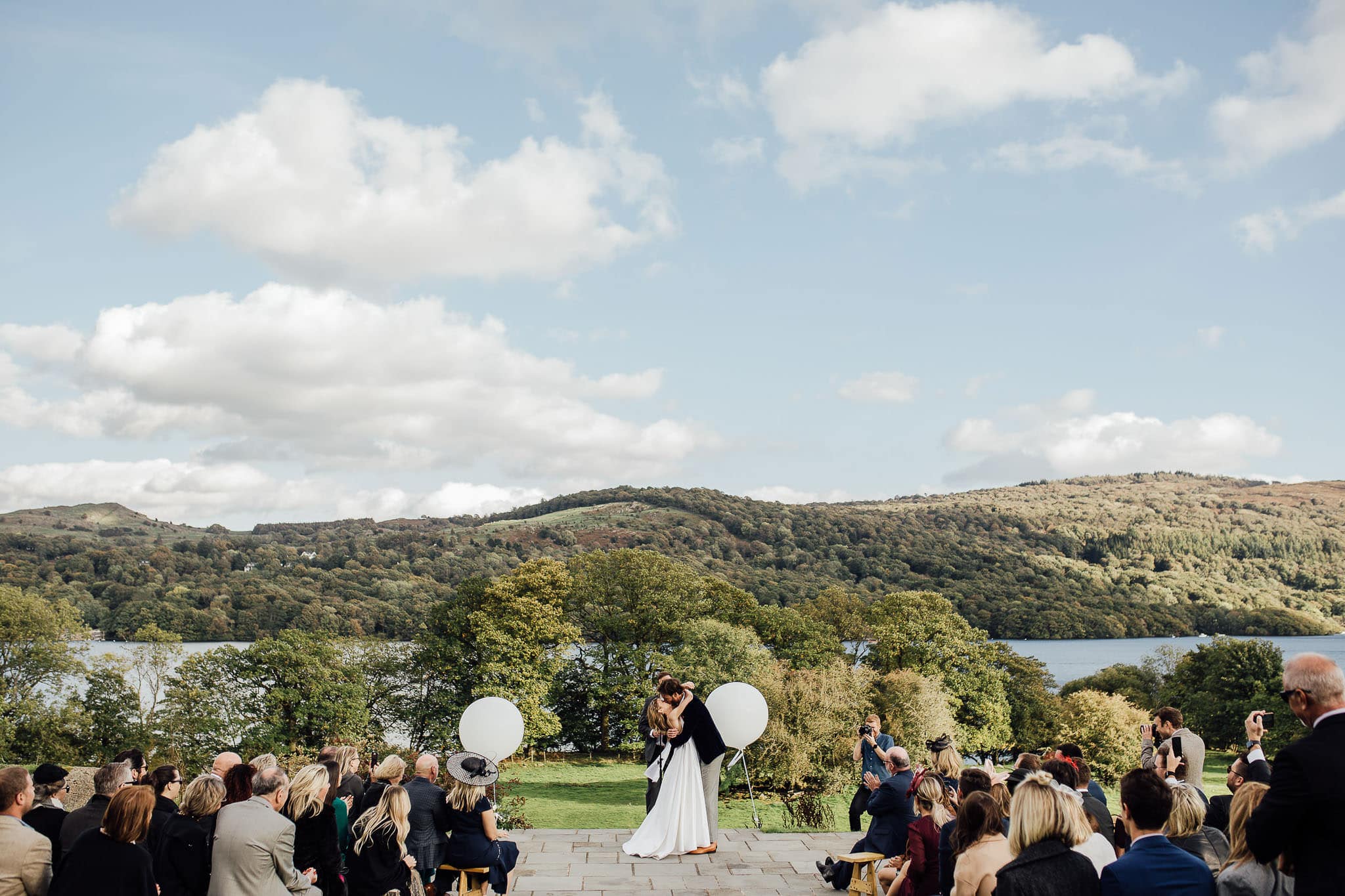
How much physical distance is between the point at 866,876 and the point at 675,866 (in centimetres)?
243

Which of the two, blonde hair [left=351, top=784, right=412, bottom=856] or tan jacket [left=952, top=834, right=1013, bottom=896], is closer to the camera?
tan jacket [left=952, top=834, right=1013, bottom=896]

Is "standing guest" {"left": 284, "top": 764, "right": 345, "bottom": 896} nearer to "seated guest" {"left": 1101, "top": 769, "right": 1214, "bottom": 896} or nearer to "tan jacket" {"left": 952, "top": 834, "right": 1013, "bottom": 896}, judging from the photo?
"tan jacket" {"left": 952, "top": 834, "right": 1013, "bottom": 896}

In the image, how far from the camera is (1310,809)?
330 cm

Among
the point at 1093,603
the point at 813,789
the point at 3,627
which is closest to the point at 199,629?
the point at 3,627

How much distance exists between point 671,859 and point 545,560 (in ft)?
90.5

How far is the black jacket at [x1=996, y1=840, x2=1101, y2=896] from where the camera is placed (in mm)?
3762

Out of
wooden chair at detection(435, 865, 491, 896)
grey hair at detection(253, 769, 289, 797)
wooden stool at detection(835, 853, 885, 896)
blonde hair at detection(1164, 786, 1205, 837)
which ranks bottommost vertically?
wooden stool at detection(835, 853, 885, 896)

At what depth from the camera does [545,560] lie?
120ft

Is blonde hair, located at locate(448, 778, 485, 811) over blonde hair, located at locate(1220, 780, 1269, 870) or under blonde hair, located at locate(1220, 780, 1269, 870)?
under

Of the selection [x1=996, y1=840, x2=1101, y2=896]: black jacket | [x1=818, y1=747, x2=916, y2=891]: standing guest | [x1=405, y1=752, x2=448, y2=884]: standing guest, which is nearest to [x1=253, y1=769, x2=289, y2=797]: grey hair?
[x1=405, y1=752, x2=448, y2=884]: standing guest

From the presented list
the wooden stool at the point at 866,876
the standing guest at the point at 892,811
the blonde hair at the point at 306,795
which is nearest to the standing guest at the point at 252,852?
the blonde hair at the point at 306,795

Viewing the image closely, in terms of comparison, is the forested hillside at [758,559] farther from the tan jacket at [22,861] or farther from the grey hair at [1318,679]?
the grey hair at [1318,679]

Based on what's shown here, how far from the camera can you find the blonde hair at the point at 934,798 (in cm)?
571

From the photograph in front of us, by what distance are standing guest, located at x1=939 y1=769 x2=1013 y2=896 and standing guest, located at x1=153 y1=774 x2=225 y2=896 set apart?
4268mm
